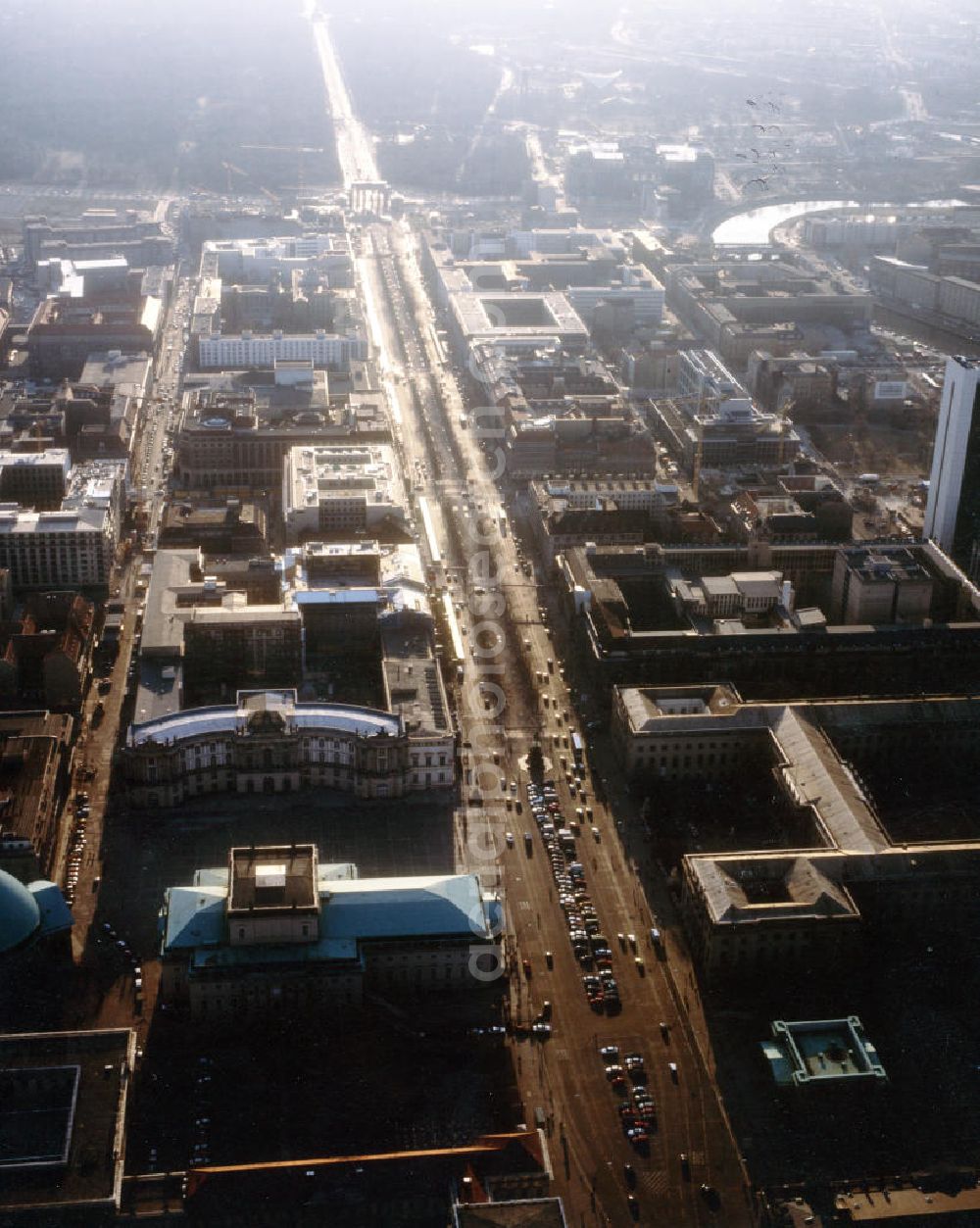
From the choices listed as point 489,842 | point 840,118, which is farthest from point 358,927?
point 840,118

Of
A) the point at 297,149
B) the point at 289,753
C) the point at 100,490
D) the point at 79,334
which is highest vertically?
the point at 297,149

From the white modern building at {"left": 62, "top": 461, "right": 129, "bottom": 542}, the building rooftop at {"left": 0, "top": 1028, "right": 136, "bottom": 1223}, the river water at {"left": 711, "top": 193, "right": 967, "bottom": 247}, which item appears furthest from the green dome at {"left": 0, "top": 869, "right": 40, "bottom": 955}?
the river water at {"left": 711, "top": 193, "right": 967, "bottom": 247}

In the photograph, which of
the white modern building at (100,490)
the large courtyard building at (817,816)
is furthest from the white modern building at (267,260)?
the large courtyard building at (817,816)

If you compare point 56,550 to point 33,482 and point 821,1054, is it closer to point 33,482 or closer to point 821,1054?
point 33,482

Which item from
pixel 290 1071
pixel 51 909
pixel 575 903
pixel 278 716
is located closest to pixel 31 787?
pixel 51 909

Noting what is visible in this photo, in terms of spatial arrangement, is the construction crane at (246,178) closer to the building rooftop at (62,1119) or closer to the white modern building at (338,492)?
the white modern building at (338,492)

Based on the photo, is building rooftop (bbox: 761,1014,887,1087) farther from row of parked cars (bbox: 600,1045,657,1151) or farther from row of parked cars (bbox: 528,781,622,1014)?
row of parked cars (bbox: 528,781,622,1014)
